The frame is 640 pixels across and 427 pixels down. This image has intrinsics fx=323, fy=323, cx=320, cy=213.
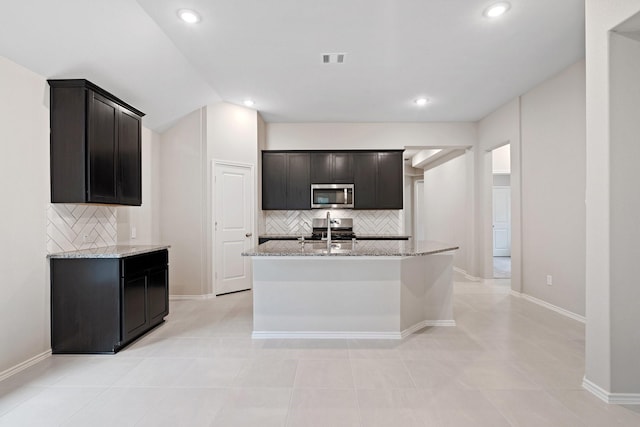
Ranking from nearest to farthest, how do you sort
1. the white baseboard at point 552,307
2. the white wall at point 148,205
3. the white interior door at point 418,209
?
the white baseboard at point 552,307, the white wall at point 148,205, the white interior door at point 418,209

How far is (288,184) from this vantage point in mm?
5867

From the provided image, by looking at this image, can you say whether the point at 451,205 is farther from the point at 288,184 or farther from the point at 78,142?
the point at 78,142

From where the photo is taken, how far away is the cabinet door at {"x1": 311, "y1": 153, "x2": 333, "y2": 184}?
5.87 m

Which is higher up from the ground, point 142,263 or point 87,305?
point 142,263

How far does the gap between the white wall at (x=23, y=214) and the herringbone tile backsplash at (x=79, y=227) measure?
10 centimetres

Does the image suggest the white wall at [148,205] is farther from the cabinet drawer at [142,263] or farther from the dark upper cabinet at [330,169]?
the dark upper cabinet at [330,169]

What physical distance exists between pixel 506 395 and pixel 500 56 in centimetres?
328

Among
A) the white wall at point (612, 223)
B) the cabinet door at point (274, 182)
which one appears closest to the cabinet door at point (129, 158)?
the cabinet door at point (274, 182)

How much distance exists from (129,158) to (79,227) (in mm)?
865

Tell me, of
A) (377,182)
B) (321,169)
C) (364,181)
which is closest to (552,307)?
(377,182)

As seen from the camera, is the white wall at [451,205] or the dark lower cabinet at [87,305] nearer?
the dark lower cabinet at [87,305]

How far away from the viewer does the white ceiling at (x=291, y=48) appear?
8.50 ft

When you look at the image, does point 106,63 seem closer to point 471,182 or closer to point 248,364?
point 248,364

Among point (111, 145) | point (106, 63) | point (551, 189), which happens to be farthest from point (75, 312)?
point (551, 189)
